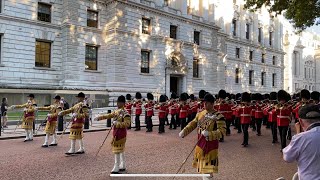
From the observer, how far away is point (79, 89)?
27.8 metres

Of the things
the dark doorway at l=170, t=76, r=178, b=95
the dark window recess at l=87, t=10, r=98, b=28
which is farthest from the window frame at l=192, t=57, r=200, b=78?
the dark window recess at l=87, t=10, r=98, b=28

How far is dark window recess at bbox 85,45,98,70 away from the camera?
1172 inches

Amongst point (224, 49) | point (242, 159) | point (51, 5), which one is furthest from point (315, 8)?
point (224, 49)

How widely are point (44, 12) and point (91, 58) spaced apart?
18.5 ft

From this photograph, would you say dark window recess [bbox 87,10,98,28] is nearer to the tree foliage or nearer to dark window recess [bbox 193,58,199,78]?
dark window recess [bbox 193,58,199,78]

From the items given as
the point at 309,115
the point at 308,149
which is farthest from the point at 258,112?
the point at 308,149

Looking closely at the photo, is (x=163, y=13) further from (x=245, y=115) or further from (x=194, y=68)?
(x=245, y=115)

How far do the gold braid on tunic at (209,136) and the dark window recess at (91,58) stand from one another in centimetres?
2456

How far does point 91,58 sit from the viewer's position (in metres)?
30.2

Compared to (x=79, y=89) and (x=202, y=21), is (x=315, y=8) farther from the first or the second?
(x=202, y=21)

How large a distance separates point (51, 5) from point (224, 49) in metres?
25.5

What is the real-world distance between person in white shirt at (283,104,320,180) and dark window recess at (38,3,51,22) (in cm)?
2778

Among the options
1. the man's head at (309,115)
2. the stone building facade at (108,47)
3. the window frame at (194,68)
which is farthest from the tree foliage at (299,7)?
the window frame at (194,68)

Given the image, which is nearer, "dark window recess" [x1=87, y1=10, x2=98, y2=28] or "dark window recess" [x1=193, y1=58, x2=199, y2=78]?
"dark window recess" [x1=87, y1=10, x2=98, y2=28]
